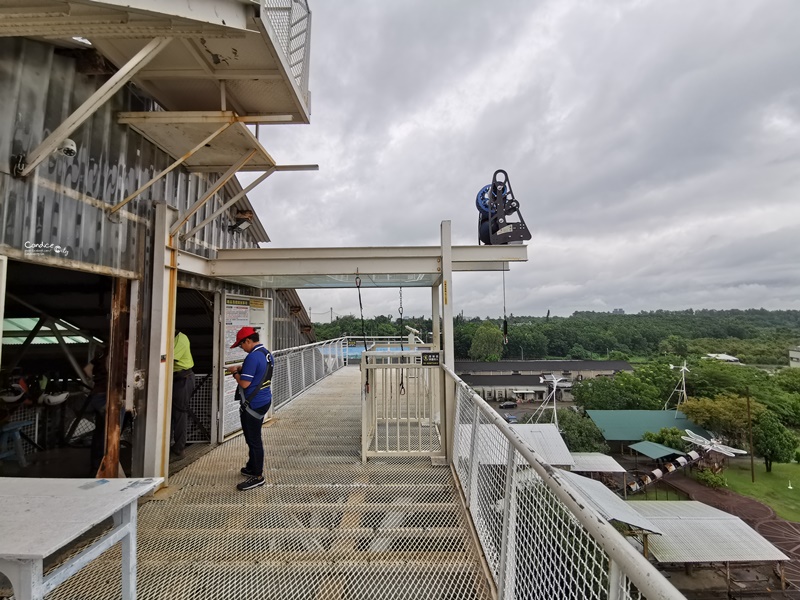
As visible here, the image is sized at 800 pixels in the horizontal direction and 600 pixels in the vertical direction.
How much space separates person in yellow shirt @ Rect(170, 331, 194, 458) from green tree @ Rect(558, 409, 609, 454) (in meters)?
21.1

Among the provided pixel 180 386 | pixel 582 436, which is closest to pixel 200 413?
pixel 180 386

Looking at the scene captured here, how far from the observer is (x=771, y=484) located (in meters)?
19.5

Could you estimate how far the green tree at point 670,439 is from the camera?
1981cm

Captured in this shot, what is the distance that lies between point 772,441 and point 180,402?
2980 centimetres

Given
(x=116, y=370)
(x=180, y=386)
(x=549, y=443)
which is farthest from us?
(x=549, y=443)

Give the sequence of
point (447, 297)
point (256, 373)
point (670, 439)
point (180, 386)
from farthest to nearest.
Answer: point (670, 439) < point (180, 386) < point (447, 297) < point (256, 373)

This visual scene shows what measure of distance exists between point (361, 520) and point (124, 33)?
146 inches

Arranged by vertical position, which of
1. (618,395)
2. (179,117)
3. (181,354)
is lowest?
(618,395)

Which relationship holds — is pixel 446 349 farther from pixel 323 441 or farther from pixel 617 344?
pixel 617 344

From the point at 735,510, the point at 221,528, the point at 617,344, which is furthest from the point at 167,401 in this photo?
the point at 617,344

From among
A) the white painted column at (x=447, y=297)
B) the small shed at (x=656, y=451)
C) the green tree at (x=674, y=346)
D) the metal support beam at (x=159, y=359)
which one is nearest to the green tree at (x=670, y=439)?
the small shed at (x=656, y=451)

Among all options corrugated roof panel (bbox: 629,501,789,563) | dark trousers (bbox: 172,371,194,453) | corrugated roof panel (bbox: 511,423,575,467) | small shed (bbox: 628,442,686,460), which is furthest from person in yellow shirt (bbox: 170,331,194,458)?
small shed (bbox: 628,442,686,460)

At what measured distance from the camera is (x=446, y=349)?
4344 mm

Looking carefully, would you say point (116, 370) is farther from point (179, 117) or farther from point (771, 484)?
point (771, 484)
